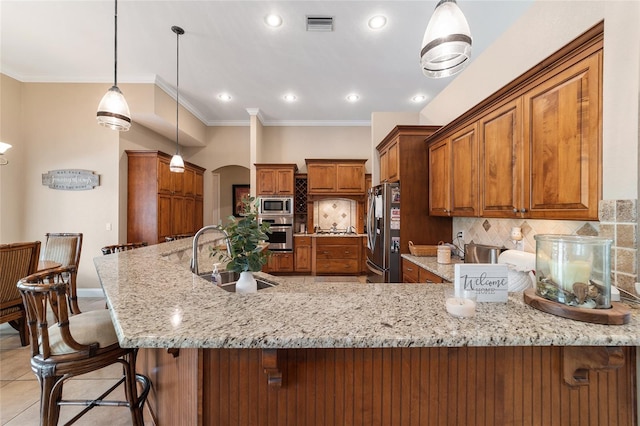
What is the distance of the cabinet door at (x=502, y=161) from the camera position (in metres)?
1.80

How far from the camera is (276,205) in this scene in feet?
18.1

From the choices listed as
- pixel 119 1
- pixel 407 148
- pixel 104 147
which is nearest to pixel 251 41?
pixel 119 1

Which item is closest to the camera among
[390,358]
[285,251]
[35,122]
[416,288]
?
[390,358]

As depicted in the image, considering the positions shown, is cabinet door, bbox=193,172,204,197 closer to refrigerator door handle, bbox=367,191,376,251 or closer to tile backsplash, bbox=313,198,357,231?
tile backsplash, bbox=313,198,357,231

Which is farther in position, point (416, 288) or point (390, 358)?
point (416, 288)

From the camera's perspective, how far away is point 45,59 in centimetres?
368

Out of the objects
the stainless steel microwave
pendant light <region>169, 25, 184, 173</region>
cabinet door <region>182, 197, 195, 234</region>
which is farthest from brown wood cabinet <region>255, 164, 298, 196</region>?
pendant light <region>169, 25, 184, 173</region>

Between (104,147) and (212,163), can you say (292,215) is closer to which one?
(212,163)

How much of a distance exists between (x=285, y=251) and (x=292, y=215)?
31.3 inches

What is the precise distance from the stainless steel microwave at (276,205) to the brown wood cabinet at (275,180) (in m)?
0.13

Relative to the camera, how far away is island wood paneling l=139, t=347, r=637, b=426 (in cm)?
91

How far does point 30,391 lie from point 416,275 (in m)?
3.51

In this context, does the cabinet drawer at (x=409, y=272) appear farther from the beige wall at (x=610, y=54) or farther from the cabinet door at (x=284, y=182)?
the cabinet door at (x=284, y=182)

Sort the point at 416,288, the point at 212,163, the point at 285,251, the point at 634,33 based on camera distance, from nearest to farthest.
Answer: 1. the point at 634,33
2. the point at 416,288
3. the point at 285,251
4. the point at 212,163
